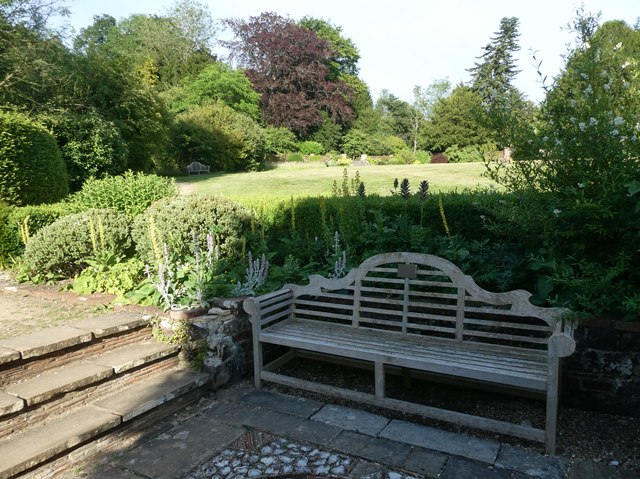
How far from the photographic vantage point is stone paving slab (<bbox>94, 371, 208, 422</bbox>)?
2982 millimetres

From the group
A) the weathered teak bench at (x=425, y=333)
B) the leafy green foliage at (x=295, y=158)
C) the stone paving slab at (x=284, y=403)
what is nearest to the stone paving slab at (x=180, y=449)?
the stone paving slab at (x=284, y=403)

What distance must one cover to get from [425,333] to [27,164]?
7782 millimetres

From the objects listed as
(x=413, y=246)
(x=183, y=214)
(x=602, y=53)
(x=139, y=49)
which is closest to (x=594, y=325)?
(x=413, y=246)

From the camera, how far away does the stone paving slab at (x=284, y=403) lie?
10.5 feet

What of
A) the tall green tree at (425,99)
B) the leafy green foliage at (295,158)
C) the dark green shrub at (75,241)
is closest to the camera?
the dark green shrub at (75,241)

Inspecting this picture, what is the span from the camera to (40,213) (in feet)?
22.1

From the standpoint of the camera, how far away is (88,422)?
2.81 metres

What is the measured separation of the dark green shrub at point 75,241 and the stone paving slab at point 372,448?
3370 millimetres

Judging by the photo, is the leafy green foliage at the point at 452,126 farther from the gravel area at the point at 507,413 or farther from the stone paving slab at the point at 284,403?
the stone paving slab at the point at 284,403

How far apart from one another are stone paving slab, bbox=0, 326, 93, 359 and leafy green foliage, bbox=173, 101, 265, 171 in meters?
21.8

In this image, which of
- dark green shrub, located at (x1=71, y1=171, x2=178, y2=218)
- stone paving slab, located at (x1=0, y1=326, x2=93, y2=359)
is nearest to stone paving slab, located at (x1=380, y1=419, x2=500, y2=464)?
stone paving slab, located at (x1=0, y1=326, x2=93, y2=359)

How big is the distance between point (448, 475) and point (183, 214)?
3368 millimetres

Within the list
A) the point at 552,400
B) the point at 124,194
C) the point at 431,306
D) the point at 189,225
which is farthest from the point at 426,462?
the point at 124,194

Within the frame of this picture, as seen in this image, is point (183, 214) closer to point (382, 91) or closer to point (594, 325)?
point (594, 325)
